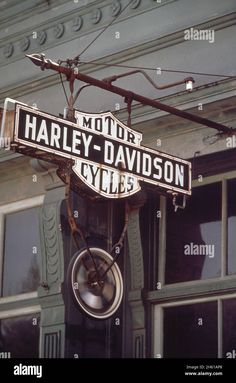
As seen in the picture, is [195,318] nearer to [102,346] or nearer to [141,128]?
[102,346]

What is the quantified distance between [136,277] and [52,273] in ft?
3.19

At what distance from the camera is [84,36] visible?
1501cm

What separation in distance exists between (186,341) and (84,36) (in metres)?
4.24

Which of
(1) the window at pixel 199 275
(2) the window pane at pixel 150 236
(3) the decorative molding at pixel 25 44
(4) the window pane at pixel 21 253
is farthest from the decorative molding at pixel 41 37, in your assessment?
(1) the window at pixel 199 275

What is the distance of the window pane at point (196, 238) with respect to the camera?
1335cm

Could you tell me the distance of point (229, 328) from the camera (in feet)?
42.2

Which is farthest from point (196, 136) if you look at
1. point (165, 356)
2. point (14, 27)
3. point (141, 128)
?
point (14, 27)

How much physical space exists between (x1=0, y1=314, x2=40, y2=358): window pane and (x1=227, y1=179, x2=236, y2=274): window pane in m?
2.55

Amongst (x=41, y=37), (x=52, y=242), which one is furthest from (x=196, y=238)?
(x=41, y=37)

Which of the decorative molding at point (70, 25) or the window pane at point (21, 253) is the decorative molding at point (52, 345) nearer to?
the window pane at point (21, 253)

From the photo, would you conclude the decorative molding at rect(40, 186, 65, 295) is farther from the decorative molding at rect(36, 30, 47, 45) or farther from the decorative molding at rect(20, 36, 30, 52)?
the decorative molding at rect(20, 36, 30, 52)

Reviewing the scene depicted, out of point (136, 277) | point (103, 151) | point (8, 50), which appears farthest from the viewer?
point (8, 50)

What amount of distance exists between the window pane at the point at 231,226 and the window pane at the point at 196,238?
150 mm

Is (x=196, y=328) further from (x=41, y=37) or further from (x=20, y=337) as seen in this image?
(x=41, y=37)
